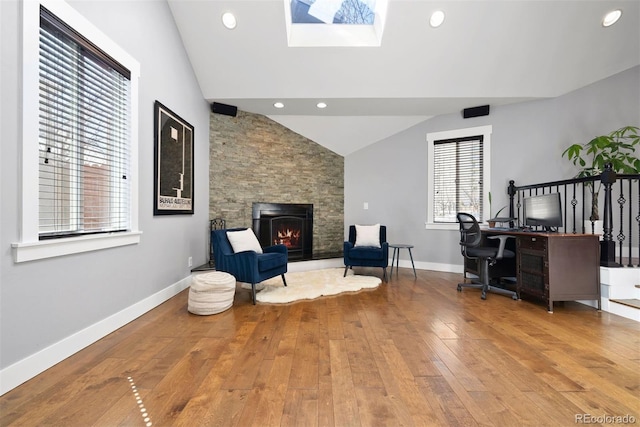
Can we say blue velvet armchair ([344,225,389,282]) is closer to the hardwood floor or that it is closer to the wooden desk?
the hardwood floor

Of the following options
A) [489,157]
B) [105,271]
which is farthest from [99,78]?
[489,157]

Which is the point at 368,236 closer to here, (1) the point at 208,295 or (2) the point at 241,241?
(2) the point at 241,241

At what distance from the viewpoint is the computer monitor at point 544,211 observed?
3.28 meters

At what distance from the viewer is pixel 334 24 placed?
3.67m

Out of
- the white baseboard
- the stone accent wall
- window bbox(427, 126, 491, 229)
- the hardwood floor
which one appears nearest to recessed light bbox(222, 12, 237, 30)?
→ the stone accent wall

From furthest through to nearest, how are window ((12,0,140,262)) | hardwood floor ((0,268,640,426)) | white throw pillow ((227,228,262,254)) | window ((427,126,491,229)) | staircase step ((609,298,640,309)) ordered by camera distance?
1. window ((427,126,491,229))
2. white throw pillow ((227,228,262,254))
3. staircase step ((609,298,640,309))
4. window ((12,0,140,262))
5. hardwood floor ((0,268,640,426))

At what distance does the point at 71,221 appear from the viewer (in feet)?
6.72

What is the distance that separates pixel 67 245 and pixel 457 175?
5180 millimetres

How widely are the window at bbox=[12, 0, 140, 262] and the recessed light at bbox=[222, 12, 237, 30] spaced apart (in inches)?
52.4

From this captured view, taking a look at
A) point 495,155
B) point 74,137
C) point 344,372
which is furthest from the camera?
point 495,155

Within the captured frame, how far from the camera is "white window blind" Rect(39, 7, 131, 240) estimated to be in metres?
1.83

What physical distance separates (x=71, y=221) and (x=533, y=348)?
3.55 metres

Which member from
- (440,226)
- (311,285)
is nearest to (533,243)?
(440,226)

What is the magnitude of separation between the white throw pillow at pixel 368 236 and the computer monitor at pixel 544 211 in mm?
2059
